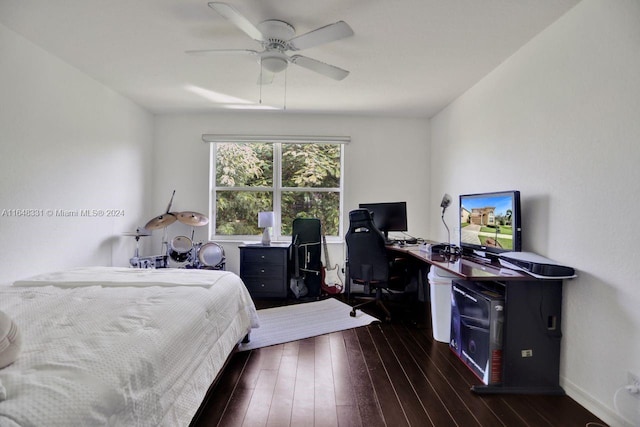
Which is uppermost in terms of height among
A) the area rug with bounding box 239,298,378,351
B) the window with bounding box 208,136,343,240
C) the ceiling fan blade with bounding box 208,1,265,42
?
the ceiling fan blade with bounding box 208,1,265,42

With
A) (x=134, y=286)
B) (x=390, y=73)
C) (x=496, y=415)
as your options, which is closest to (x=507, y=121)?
(x=390, y=73)

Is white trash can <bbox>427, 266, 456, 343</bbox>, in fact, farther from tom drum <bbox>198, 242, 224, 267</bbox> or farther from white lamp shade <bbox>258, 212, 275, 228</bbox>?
tom drum <bbox>198, 242, 224, 267</bbox>

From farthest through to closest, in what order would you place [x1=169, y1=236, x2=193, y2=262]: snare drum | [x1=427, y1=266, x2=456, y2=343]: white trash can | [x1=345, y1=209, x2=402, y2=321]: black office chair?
[x1=169, y1=236, x2=193, y2=262]: snare drum, [x1=345, y1=209, x2=402, y2=321]: black office chair, [x1=427, y1=266, x2=456, y2=343]: white trash can

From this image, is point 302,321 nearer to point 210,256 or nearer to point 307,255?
point 307,255

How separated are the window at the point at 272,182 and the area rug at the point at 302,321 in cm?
120

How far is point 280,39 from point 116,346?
2011 mm

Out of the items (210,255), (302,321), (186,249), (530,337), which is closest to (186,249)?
(186,249)

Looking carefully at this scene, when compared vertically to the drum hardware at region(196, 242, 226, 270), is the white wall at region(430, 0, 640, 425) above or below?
above

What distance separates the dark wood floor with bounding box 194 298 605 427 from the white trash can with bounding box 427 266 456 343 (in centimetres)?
14

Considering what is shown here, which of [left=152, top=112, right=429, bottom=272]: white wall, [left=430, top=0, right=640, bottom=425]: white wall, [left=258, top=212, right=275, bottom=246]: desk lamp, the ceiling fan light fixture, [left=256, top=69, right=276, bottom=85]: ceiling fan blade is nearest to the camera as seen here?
[left=430, top=0, right=640, bottom=425]: white wall

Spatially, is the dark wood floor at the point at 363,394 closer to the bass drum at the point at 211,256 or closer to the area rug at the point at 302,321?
the area rug at the point at 302,321

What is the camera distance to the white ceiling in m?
1.96

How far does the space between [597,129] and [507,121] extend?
866mm

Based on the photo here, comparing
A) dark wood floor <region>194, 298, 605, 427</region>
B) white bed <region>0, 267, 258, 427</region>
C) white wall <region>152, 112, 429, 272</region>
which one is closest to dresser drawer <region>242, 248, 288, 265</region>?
white wall <region>152, 112, 429, 272</region>
